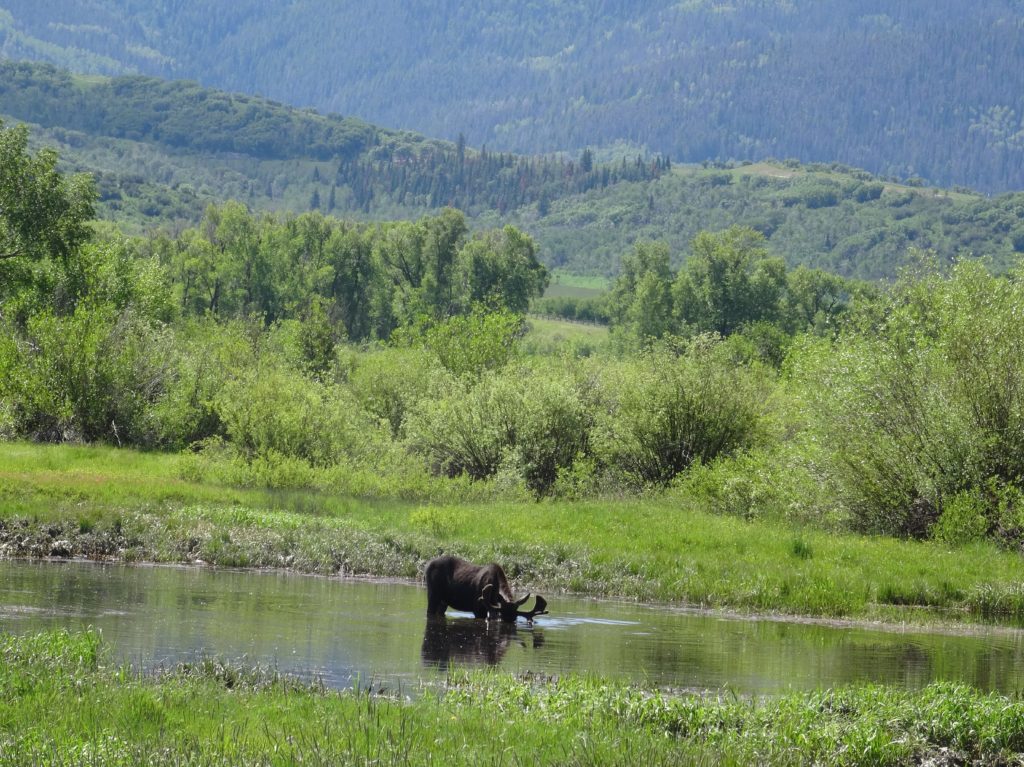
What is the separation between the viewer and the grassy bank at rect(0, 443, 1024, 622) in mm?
31938

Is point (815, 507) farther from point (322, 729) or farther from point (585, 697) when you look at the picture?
point (322, 729)

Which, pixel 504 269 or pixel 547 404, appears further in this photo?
pixel 504 269

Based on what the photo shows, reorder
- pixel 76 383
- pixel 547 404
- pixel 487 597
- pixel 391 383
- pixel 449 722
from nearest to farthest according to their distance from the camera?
pixel 449 722 < pixel 487 597 < pixel 547 404 < pixel 76 383 < pixel 391 383

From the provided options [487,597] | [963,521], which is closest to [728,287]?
[963,521]

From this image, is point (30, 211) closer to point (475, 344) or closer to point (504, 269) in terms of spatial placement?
point (475, 344)

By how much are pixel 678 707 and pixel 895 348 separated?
27.5 meters

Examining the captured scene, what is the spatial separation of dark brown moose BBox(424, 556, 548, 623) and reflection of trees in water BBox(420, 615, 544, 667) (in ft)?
0.83

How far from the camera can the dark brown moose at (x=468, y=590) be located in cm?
2630

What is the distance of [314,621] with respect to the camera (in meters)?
24.7

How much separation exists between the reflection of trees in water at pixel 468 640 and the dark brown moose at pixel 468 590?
0.83ft

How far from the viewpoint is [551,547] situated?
115ft

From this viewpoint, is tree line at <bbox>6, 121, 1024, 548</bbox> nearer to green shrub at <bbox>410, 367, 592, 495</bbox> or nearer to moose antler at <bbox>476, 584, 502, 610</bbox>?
green shrub at <bbox>410, 367, 592, 495</bbox>

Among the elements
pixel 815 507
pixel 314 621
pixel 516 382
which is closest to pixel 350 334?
pixel 516 382

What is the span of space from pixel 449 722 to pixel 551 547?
66.0 feet
